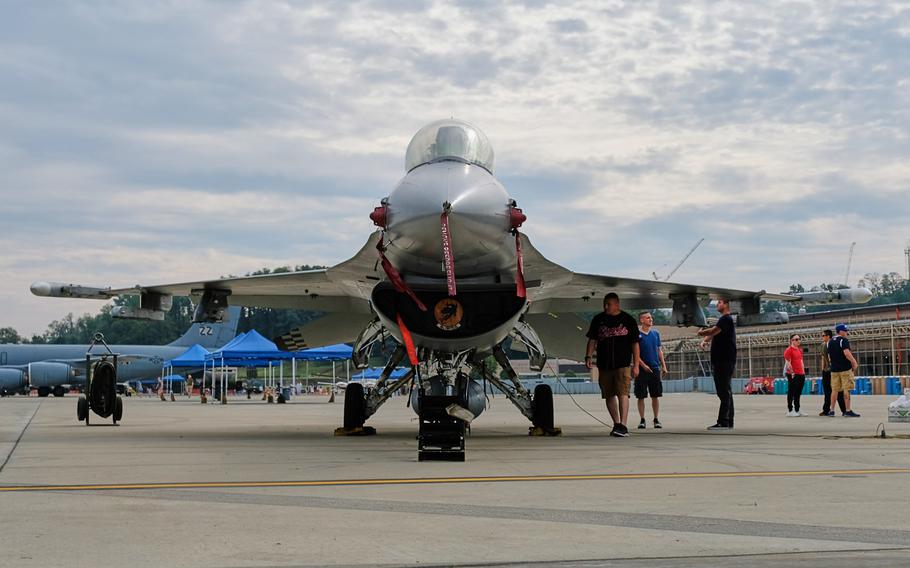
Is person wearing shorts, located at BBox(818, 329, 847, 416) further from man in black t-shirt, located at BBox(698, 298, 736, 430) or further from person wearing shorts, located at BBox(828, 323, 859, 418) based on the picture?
man in black t-shirt, located at BBox(698, 298, 736, 430)

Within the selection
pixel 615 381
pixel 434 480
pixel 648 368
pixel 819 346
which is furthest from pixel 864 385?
pixel 434 480

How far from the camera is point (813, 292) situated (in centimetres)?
1437

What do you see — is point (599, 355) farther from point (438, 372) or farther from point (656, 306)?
point (656, 306)

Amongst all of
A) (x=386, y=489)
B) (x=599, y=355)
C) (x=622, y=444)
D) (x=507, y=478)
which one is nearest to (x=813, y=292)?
(x=599, y=355)

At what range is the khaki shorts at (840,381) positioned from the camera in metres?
17.1

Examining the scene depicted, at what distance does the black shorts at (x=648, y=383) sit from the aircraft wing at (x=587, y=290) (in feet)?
3.50

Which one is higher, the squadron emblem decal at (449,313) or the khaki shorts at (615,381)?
the squadron emblem decal at (449,313)

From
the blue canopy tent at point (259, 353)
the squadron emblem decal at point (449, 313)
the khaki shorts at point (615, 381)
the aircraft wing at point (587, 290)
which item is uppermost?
the aircraft wing at point (587, 290)

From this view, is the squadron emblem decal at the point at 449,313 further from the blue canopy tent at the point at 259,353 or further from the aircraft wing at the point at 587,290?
the blue canopy tent at the point at 259,353

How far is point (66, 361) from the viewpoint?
6197cm

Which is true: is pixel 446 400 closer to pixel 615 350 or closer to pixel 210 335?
pixel 615 350

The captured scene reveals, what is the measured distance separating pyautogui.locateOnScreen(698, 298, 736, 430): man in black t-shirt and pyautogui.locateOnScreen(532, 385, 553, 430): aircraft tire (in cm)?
219

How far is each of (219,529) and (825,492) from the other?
3.50 metres

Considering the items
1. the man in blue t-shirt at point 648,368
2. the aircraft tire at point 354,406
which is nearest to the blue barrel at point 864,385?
the man in blue t-shirt at point 648,368
